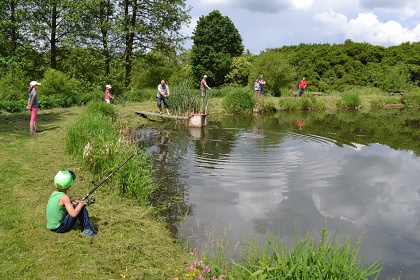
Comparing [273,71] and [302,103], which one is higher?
[273,71]

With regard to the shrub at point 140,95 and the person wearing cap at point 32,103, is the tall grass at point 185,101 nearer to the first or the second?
→ the shrub at point 140,95

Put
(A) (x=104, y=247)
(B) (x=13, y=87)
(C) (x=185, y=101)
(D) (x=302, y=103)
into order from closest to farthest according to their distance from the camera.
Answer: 1. (A) (x=104, y=247)
2. (C) (x=185, y=101)
3. (B) (x=13, y=87)
4. (D) (x=302, y=103)

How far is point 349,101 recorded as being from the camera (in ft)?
88.6

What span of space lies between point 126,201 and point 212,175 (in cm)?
296

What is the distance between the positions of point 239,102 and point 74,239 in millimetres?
18282

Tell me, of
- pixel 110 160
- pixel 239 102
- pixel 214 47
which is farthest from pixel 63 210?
pixel 214 47

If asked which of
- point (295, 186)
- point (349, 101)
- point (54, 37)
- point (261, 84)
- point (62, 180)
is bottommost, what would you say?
point (295, 186)

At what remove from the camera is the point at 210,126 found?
17.6 metres

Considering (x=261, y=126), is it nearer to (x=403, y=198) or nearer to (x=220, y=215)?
(x=403, y=198)

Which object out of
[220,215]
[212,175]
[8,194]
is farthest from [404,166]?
[8,194]

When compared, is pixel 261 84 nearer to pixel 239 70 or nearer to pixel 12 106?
pixel 239 70

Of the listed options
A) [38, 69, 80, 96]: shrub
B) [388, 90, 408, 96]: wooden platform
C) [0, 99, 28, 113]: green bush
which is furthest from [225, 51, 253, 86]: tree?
[0, 99, 28, 113]: green bush

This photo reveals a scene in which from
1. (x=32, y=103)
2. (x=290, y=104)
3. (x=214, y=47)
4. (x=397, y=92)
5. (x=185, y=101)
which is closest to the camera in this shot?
(x=32, y=103)

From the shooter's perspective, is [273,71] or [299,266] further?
[273,71]
